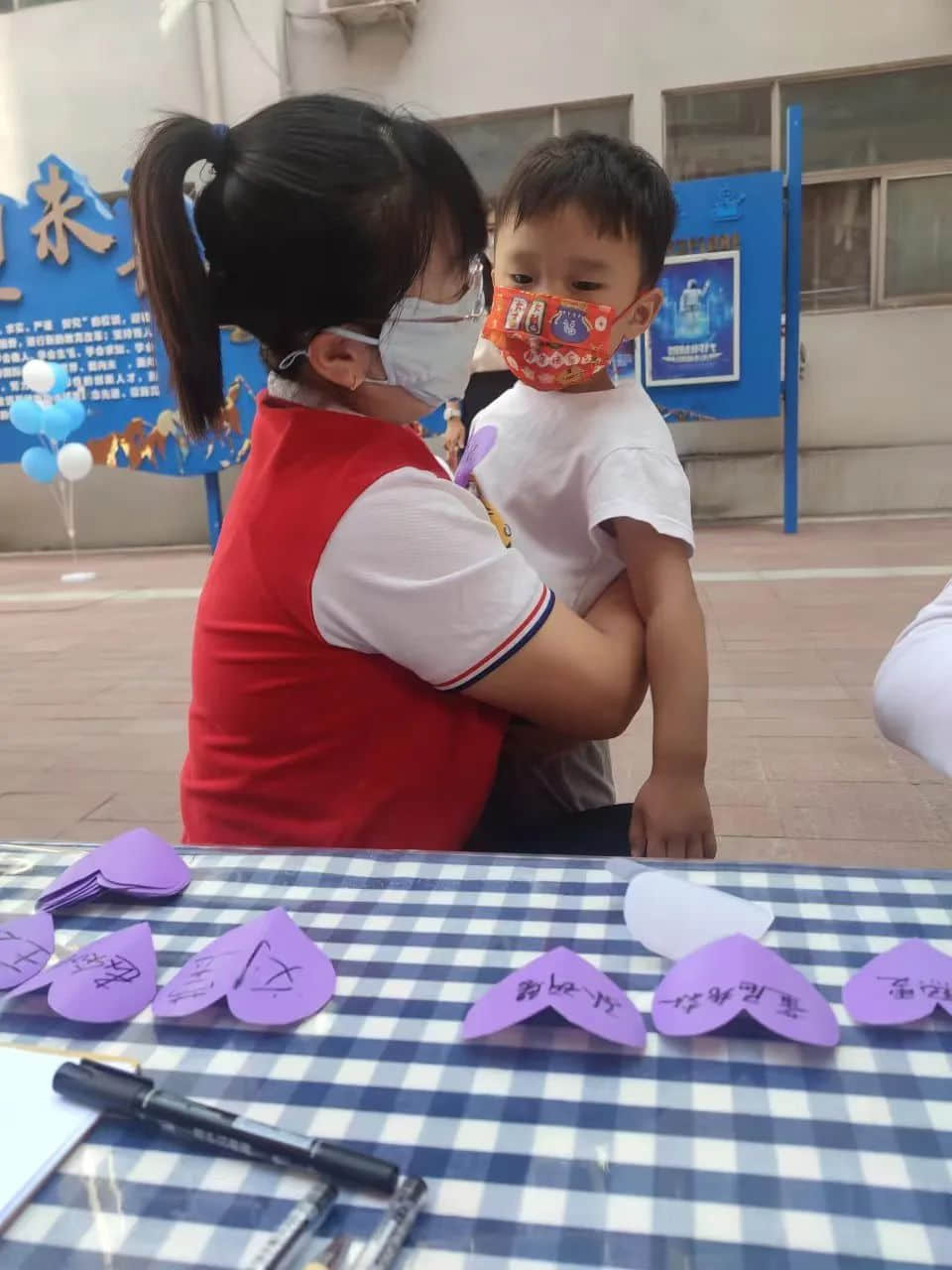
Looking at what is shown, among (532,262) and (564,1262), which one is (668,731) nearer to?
(532,262)

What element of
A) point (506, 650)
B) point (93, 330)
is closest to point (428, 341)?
point (506, 650)

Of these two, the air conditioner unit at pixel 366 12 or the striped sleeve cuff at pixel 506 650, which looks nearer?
the striped sleeve cuff at pixel 506 650

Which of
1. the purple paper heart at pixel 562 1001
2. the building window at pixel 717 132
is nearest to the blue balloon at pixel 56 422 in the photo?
the building window at pixel 717 132

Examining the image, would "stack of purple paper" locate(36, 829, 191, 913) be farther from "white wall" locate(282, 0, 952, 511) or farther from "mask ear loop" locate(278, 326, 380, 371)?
"white wall" locate(282, 0, 952, 511)

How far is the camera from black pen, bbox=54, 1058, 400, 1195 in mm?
415

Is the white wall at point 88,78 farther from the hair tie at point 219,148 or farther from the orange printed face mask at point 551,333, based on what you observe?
the hair tie at point 219,148

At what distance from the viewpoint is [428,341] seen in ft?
3.04

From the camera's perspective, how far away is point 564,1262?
14.8 inches

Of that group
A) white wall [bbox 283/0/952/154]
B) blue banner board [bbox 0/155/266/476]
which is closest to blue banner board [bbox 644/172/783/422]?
white wall [bbox 283/0/952/154]

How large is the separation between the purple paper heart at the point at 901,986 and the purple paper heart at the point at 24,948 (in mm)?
461

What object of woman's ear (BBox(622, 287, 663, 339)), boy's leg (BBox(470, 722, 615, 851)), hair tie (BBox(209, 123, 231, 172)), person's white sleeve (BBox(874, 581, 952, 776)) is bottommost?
Answer: boy's leg (BBox(470, 722, 615, 851))

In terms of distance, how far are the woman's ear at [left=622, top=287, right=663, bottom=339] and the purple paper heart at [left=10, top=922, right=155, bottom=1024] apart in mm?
820

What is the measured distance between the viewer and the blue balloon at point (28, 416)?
18.5 ft

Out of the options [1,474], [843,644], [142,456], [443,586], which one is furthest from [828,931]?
[1,474]
